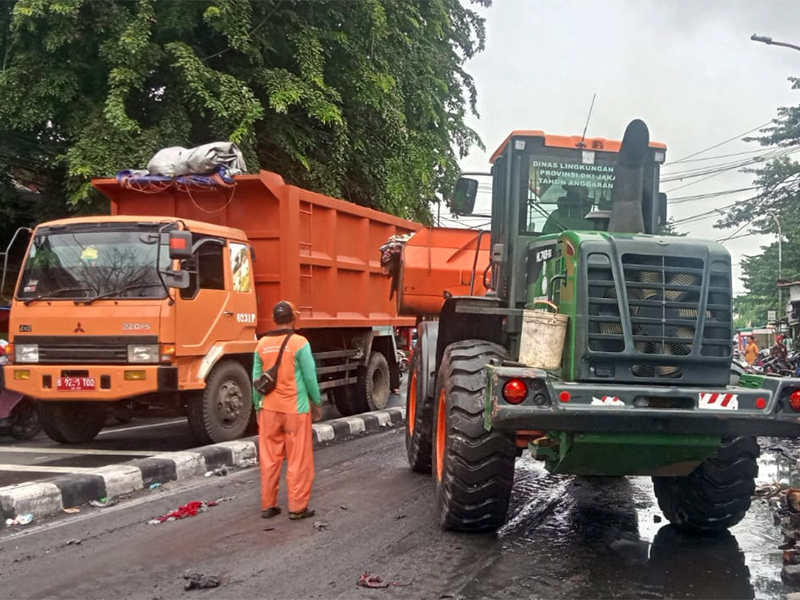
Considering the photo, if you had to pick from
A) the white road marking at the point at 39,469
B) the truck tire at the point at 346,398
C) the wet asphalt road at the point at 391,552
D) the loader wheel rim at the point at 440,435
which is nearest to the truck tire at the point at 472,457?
the wet asphalt road at the point at 391,552

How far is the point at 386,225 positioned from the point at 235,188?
330 cm

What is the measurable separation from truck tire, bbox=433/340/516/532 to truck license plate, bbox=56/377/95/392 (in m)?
4.08

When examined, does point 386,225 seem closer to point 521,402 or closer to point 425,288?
point 425,288

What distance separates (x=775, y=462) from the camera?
348 inches

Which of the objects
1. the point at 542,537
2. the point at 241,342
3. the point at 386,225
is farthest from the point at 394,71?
the point at 542,537

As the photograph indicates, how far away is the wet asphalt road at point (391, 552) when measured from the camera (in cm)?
412

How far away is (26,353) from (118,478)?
2033 millimetres

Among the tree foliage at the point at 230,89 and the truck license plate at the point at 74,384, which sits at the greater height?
the tree foliage at the point at 230,89

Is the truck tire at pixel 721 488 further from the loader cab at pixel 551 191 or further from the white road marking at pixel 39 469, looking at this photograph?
the white road marking at pixel 39 469

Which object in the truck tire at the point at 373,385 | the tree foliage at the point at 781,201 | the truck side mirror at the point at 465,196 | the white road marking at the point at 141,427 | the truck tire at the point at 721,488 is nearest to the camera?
the truck tire at the point at 721,488

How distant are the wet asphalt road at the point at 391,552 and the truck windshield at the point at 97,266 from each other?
2244 millimetres

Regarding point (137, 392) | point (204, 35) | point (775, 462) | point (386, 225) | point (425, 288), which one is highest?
point (204, 35)

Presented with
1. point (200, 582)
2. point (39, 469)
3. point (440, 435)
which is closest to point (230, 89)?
point (39, 469)

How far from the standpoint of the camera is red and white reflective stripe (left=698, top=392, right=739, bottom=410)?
4.32 m
